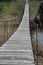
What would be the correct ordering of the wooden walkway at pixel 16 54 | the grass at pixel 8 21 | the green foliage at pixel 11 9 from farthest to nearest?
the green foliage at pixel 11 9, the grass at pixel 8 21, the wooden walkway at pixel 16 54

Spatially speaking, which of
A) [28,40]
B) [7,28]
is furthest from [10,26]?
[28,40]

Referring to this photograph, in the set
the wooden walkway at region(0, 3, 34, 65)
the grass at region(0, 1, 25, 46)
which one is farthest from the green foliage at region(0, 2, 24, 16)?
the wooden walkway at region(0, 3, 34, 65)

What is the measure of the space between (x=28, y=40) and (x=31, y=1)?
1276 cm

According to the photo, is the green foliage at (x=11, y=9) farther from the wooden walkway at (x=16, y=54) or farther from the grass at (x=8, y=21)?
the wooden walkway at (x=16, y=54)

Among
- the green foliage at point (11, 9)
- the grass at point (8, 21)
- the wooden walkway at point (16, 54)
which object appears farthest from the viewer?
the green foliage at point (11, 9)

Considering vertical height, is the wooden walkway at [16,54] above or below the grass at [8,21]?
above

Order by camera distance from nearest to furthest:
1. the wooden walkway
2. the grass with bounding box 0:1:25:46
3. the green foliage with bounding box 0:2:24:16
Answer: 1. the wooden walkway
2. the grass with bounding box 0:1:25:46
3. the green foliage with bounding box 0:2:24:16

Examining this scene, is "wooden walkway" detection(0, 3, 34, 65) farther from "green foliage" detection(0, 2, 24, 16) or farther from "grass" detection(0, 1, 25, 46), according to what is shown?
"green foliage" detection(0, 2, 24, 16)

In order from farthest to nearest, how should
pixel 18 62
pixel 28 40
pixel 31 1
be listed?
pixel 31 1 → pixel 28 40 → pixel 18 62

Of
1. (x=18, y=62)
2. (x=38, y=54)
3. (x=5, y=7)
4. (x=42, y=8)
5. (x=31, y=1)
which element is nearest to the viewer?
(x=18, y=62)

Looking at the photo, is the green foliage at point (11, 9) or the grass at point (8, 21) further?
the green foliage at point (11, 9)

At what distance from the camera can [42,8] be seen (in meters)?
9.86

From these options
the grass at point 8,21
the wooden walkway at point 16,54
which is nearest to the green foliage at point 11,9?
the grass at point 8,21

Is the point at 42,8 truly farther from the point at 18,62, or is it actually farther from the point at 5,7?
the point at 18,62
